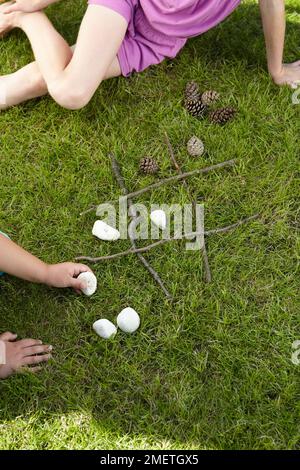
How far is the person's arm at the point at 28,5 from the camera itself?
176 centimetres

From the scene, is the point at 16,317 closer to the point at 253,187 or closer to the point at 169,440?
the point at 169,440

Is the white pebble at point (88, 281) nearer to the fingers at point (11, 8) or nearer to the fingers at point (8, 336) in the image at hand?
the fingers at point (8, 336)

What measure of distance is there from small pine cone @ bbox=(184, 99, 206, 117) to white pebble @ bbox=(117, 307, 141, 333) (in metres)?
0.67

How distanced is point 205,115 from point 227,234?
0.41 meters

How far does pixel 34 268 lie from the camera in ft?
5.18

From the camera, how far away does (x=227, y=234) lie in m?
1.71

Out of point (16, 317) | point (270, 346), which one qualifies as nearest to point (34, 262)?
point (16, 317)

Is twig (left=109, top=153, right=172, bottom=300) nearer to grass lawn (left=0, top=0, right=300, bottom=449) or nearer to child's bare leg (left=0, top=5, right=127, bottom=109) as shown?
grass lawn (left=0, top=0, right=300, bottom=449)

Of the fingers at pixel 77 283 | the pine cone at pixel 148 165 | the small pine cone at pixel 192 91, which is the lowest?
the fingers at pixel 77 283

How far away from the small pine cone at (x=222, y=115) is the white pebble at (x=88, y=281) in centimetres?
63

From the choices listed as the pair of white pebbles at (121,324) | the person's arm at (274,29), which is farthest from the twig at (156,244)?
the person's arm at (274,29)

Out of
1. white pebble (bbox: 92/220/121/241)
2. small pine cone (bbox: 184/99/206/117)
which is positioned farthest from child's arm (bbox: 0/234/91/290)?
small pine cone (bbox: 184/99/206/117)

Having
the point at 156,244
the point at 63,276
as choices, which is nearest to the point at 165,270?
the point at 156,244

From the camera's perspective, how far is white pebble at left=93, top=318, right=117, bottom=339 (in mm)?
1574
